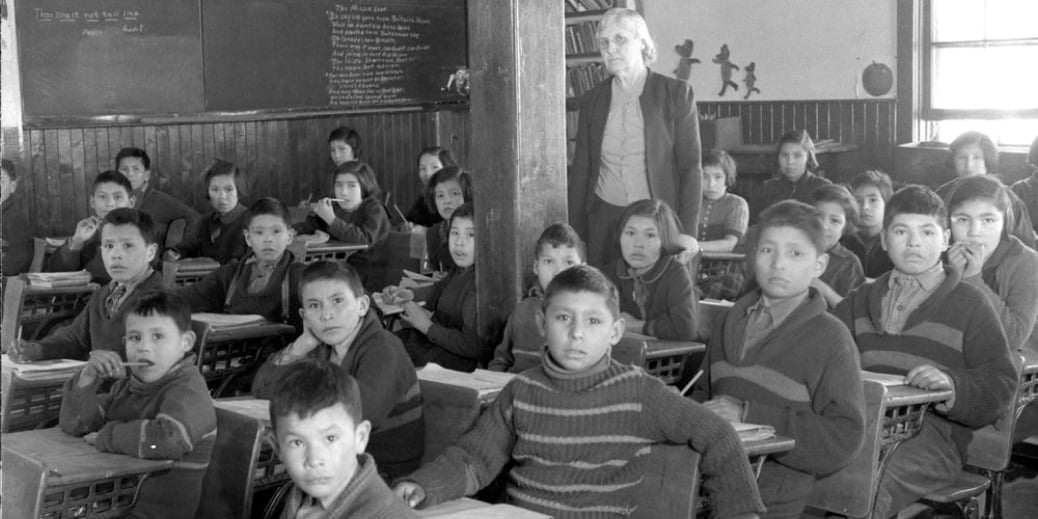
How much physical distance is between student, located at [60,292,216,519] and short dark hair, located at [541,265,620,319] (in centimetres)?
86

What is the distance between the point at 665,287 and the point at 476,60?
35.3 inches

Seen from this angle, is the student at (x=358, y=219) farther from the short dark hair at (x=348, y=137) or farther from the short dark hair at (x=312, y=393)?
the short dark hair at (x=312, y=393)

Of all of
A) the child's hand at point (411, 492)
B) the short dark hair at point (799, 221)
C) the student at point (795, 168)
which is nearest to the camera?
the child's hand at point (411, 492)

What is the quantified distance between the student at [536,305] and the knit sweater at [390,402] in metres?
0.58

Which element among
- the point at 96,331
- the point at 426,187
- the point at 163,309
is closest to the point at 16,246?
the point at 426,187

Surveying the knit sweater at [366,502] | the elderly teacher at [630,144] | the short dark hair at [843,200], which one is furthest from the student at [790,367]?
the short dark hair at [843,200]

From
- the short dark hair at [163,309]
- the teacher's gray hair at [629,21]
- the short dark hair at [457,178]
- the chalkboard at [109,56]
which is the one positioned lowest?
the short dark hair at [163,309]

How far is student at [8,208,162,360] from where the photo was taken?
3.82 m

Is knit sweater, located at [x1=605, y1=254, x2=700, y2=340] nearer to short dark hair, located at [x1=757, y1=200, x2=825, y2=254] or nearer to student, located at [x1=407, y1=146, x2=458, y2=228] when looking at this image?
short dark hair, located at [x1=757, y1=200, x2=825, y2=254]

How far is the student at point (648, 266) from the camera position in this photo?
146 inches

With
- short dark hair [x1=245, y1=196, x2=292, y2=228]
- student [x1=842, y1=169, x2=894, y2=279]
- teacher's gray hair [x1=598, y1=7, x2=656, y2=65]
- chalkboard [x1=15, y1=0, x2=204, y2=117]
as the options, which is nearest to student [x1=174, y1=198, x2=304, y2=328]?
short dark hair [x1=245, y1=196, x2=292, y2=228]

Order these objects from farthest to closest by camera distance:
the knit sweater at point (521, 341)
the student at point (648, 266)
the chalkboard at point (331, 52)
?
1. the chalkboard at point (331, 52)
2. the student at point (648, 266)
3. the knit sweater at point (521, 341)

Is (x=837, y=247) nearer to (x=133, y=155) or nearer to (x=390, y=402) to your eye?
(x=390, y=402)

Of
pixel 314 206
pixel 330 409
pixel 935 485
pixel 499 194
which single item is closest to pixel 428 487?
pixel 330 409
